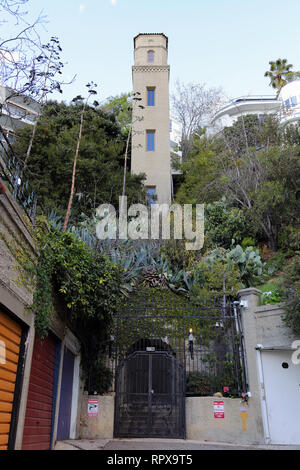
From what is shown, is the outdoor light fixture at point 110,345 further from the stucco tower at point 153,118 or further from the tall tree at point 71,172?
the stucco tower at point 153,118

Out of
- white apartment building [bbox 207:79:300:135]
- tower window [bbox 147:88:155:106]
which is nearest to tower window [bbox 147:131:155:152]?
tower window [bbox 147:88:155:106]

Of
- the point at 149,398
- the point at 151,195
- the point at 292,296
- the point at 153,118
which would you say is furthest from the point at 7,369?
the point at 153,118

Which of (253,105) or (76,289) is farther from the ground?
(253,105)

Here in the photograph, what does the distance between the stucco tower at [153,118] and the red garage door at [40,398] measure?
1466cm

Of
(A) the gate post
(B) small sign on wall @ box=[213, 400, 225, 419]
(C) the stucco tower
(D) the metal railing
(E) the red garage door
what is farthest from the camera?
(C) the stucco tower

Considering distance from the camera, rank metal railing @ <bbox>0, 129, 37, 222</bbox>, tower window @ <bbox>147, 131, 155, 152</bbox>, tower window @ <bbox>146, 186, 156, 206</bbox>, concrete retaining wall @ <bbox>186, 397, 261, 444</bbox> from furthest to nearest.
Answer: tower window @ <bbox>147, 131, 155, 152</bbox>
tower window @ <bbox>146, 186, 156, 206</bbox>
concrete retaining wall @ <bbox>186, 397, 261, 444</bbox>
metal railing @ <bbox>0, 129, 37, 222</bbox>

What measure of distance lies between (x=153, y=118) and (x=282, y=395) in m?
18.8

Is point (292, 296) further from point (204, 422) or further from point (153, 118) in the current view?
point (153, 118)

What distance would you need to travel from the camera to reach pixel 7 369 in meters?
5.25

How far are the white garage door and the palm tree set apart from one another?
33007 mm

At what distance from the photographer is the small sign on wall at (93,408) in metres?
9.38

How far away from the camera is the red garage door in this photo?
20.1 feet

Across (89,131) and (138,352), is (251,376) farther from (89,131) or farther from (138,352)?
(89,131)

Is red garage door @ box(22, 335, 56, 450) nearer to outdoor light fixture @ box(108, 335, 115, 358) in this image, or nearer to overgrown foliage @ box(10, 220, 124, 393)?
overgrown foliage @ box(10, 220, 124, 393)
